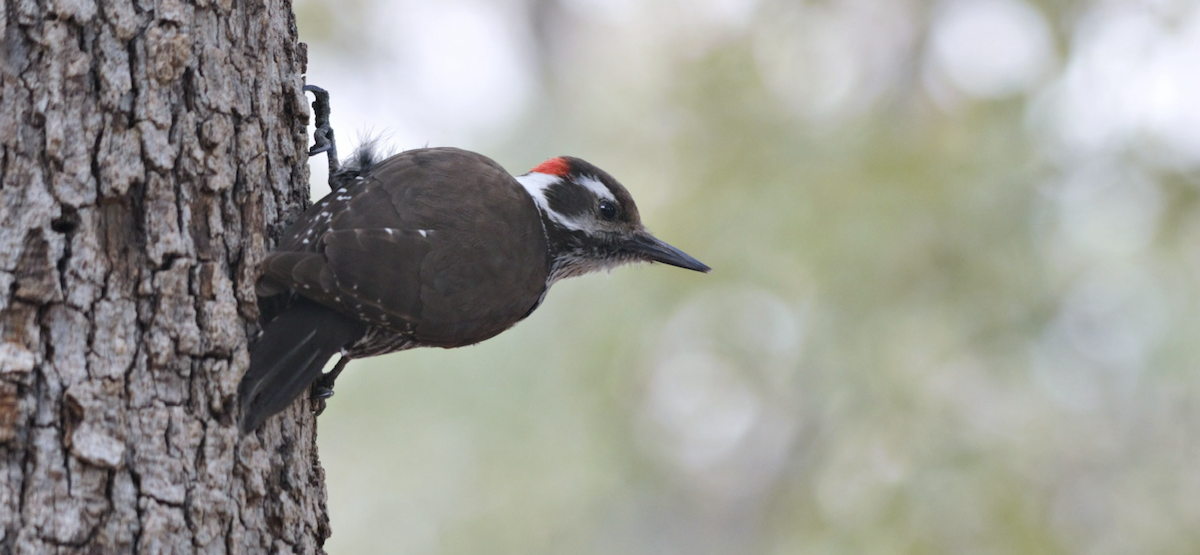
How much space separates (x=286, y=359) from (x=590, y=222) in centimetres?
177

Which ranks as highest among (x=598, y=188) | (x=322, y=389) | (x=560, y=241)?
(x=598, y=188)

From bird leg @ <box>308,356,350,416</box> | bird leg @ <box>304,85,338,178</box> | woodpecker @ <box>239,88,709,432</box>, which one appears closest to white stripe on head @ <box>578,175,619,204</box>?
woodpecker @ <box>239,88,709,432</box>

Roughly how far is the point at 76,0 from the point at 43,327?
724 mm

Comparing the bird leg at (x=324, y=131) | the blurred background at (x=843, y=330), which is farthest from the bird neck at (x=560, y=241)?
the blurred background at (x=843, y=330)

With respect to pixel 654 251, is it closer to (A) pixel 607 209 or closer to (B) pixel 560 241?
(A) pixel 607 209

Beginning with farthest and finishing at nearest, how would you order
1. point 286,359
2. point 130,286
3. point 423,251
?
point 423,251, point 286,359, point 130,286

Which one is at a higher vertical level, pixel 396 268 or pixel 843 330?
pixel 843 330

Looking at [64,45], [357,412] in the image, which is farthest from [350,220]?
[357,412]

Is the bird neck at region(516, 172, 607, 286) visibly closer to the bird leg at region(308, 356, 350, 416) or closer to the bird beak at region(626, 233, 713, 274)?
the bird beak at region(626, 233, 713, 274)

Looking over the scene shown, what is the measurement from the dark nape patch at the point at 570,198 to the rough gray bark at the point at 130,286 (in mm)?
1614

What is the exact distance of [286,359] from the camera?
246 cm

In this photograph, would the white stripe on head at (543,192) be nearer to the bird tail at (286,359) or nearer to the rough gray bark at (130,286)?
the bird tail at (286,359)

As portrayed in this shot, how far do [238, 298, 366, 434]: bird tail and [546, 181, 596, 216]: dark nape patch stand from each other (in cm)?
142

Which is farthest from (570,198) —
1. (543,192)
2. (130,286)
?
(130,286)
